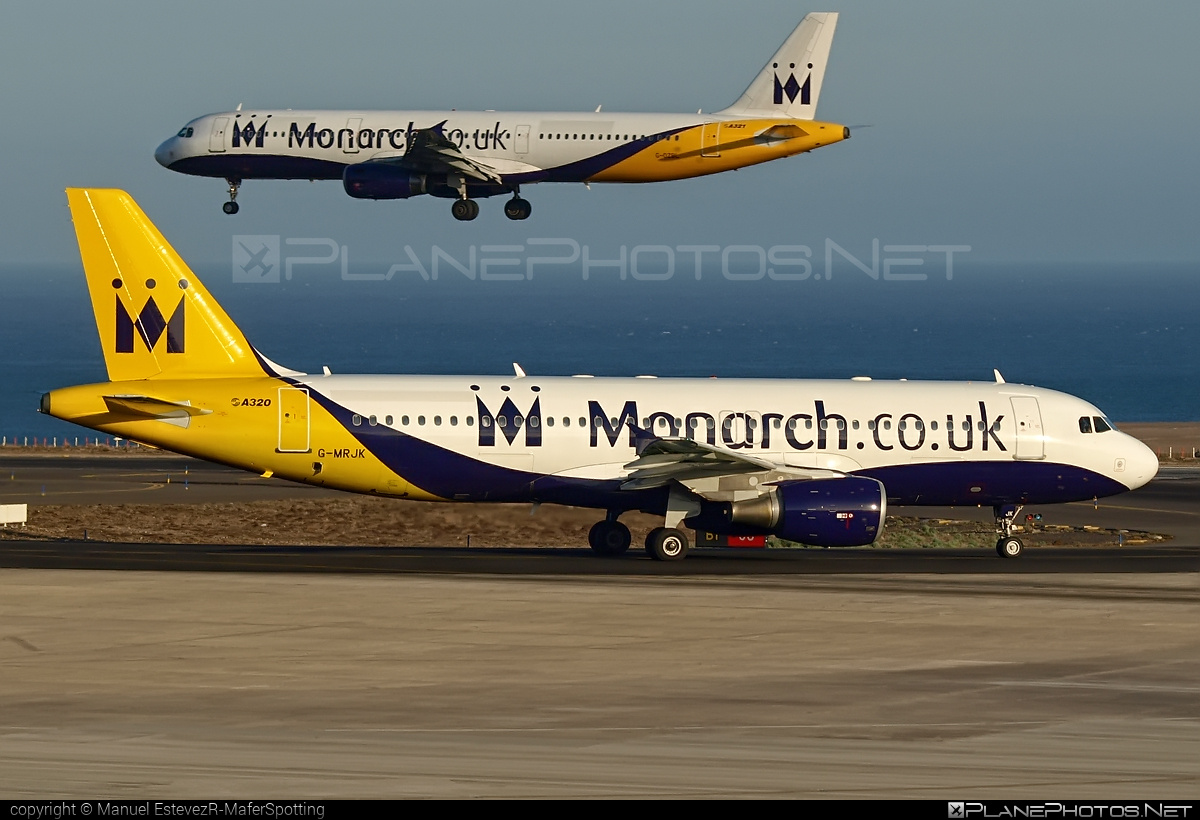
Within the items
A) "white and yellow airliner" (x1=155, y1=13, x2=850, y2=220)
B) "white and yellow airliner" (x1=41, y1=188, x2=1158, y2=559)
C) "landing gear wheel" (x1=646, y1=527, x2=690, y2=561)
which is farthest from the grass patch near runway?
"white and yellow airliner" (x1=155, y1=13, x2=850, y2=220)

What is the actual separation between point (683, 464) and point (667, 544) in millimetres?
1970

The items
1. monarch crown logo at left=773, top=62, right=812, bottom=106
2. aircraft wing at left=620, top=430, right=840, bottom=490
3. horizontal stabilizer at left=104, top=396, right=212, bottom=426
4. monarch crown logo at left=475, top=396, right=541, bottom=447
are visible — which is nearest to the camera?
horizontal stabilizer at left=104, top=396, right=212, bottom=426

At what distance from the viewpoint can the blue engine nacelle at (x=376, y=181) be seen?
211ft

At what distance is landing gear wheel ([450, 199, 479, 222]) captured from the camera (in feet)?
217

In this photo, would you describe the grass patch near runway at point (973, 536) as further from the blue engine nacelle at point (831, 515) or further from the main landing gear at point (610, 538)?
the blue engine nacelle at point (831, 515)

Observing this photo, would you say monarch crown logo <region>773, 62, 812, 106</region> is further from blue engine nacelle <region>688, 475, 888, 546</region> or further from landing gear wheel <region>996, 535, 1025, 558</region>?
blue engine nacelle <region>688, 475, 888, 546</region>

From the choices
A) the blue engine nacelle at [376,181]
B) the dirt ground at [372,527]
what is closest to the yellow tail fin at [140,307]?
the dirt ground at [372,527]

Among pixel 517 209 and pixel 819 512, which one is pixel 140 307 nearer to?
pixel 819 512

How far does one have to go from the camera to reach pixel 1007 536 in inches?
1796

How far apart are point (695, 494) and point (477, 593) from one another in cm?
825

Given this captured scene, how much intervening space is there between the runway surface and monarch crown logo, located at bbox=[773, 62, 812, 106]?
104ft

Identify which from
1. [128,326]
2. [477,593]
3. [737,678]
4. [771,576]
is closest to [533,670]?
[737,678]

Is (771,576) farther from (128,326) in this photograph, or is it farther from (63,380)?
(63,380)

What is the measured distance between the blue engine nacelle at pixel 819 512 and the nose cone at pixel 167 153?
114ft
